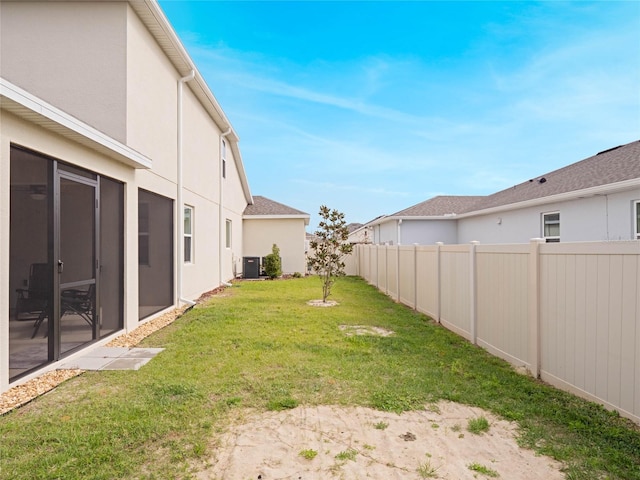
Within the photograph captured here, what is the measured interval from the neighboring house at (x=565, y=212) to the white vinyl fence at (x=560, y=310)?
5.98 m

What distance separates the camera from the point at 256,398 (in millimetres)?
3596

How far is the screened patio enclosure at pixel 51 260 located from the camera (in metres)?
4.42

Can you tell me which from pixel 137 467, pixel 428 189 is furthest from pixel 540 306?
pixel 428 189

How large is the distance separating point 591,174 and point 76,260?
13212 millimetres

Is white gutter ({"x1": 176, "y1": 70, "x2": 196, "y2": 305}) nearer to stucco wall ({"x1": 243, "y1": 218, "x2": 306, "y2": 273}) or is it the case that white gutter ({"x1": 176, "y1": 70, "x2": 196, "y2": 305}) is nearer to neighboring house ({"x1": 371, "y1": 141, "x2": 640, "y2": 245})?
stucco wall ({"x1": 243, "y1": 218, "x2": 306, "y2": 273})

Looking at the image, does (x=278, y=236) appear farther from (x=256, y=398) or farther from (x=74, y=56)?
(x=256, y=398)

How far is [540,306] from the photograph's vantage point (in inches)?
162

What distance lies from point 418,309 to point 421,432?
19.1ft

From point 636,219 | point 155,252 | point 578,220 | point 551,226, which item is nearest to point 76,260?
point 155,252

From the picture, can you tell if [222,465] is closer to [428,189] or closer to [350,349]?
[350,349]

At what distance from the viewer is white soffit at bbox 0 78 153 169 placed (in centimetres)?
344

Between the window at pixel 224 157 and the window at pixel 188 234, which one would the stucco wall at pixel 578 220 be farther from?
the window at pixel 224 157

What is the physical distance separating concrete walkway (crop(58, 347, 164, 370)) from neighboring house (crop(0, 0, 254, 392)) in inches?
7.3

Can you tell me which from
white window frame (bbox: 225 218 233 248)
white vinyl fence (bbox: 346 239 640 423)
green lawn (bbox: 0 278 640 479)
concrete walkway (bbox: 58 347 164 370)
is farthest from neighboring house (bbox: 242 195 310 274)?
concrete walkway (bbox: 58 347 164 370)
